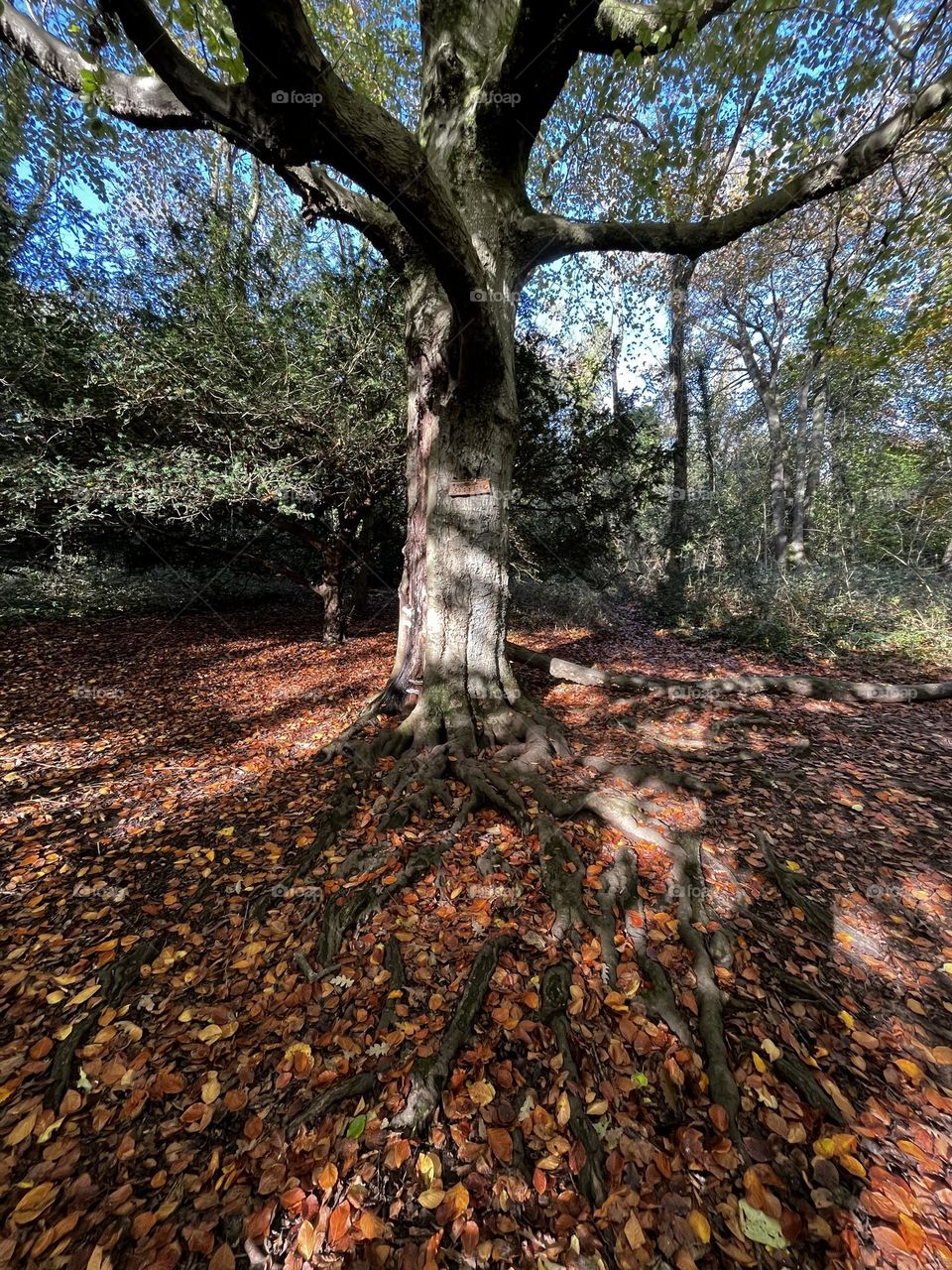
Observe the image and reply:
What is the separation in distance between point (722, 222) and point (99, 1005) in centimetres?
702

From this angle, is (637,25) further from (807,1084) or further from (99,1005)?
(99,1005)

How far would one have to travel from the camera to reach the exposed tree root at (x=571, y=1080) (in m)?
1.69

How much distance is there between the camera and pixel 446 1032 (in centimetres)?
216

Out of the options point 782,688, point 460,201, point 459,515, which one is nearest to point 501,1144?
point 459,515

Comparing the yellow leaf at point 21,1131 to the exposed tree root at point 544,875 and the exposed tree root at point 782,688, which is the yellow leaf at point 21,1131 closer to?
the exposed tree root at point 544,875

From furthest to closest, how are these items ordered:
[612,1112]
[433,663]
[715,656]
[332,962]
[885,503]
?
[885,503]
[715,656]
[433,663]
[332,962]
[612,1112]

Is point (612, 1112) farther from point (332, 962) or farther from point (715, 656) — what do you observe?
point (715, 656)

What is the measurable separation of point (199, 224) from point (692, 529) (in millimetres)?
12112

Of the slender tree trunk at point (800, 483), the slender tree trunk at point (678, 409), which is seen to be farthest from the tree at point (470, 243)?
the slender tree trunk at point (800, 483)

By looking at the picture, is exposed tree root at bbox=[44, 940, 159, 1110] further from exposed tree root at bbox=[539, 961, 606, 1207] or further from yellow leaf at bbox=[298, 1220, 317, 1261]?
exposed tree root at bbox=[539, 961, 606, 1207]

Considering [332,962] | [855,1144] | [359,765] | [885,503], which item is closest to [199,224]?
[359,765]

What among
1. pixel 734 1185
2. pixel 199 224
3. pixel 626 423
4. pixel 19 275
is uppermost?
pixel 199 224

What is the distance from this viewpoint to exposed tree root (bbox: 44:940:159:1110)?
1999 mm

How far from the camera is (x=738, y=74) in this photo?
5246 millimetres
